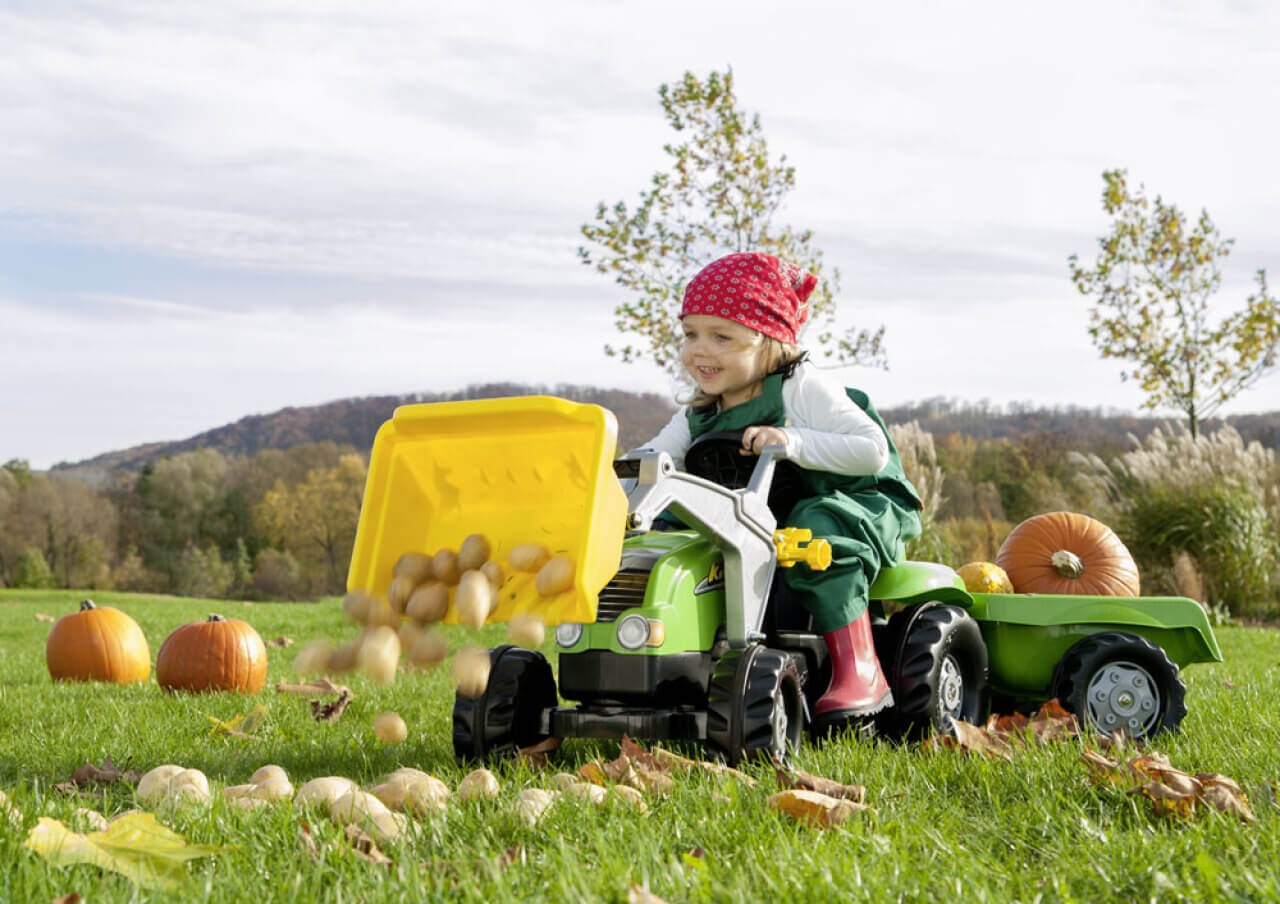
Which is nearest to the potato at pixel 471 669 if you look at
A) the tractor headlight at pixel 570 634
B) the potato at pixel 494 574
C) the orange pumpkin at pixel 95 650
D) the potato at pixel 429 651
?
the potato at pixel 429 651

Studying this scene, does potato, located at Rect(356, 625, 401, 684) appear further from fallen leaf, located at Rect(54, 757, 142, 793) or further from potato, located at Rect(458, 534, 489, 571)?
fallen leaf, located at Rect(54, 757, 142, 793)

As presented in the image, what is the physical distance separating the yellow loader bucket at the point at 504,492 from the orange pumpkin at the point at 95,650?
4.28m

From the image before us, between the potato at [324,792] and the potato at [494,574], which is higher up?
the potato at [494,574]

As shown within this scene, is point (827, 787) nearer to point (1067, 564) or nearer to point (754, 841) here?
point (754, 841)

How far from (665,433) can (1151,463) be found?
30.8 feet

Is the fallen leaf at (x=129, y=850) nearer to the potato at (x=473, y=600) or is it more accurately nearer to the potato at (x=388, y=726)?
the potato at (x=473, y=600)

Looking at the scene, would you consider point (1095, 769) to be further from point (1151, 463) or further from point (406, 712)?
point (1151, 463)

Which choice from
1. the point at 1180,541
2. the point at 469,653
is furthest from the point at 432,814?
the point at 1180,541

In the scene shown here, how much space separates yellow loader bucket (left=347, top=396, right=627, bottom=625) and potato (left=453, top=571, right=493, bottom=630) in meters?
0.06

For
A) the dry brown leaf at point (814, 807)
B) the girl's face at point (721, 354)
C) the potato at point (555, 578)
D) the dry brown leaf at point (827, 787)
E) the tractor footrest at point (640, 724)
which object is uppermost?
the girl's face at point (721, 354)

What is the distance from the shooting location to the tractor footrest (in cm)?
330

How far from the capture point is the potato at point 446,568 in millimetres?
3090

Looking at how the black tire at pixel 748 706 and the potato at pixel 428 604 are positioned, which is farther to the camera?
the black tire at pixel 748 706

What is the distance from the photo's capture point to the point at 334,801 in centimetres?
274
